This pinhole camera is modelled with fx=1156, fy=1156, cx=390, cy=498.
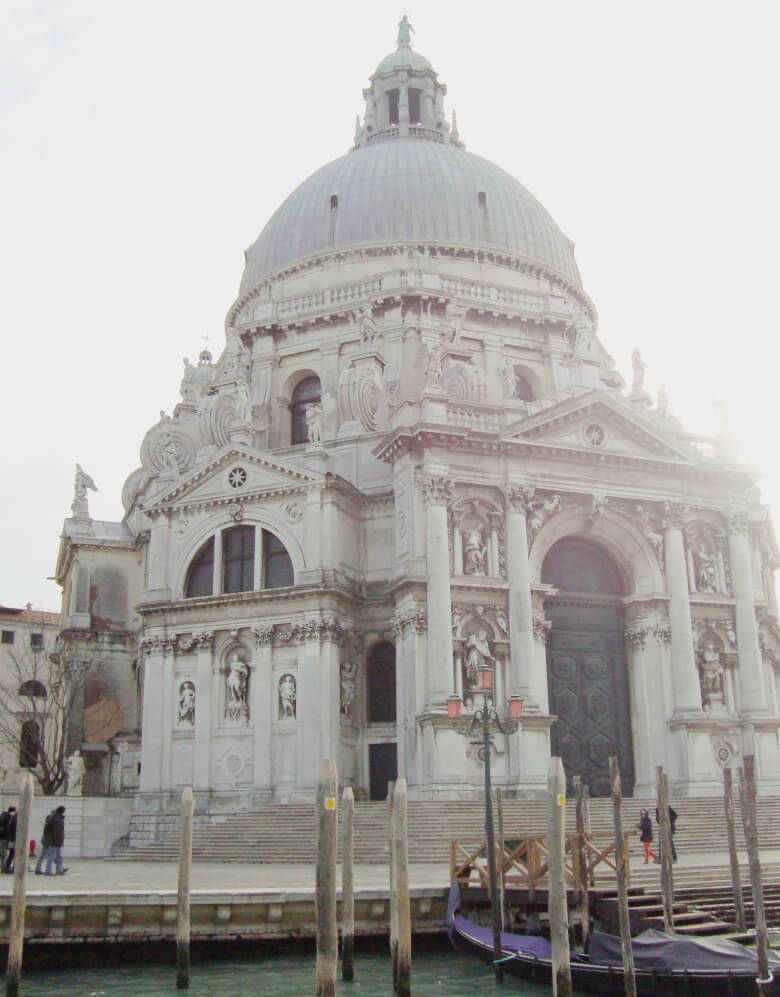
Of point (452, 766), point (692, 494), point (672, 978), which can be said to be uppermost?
point (692, 494)

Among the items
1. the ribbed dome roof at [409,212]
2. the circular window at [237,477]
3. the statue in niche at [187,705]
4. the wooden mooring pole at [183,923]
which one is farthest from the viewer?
the ribbed dome roof at [409,212]

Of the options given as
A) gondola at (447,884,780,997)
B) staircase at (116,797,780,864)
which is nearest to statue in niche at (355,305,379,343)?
staircase at (116,797,780,864)

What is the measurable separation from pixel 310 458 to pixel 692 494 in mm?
10878


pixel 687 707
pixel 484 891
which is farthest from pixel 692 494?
pixel 484 891

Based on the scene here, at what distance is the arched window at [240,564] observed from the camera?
32781mm

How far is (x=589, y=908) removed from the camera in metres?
16.4

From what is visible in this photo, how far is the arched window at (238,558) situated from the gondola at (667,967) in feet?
63.6

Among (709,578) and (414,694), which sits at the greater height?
(709,578)

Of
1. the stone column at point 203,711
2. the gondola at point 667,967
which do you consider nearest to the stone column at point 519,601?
the stone column at point 203,711

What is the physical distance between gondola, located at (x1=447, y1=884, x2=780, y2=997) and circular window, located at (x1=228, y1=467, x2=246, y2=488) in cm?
2039

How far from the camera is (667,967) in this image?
13578 mm

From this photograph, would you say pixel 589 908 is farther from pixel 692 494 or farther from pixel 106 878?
pixel 692 494

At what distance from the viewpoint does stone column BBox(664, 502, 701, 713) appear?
30.7 metres

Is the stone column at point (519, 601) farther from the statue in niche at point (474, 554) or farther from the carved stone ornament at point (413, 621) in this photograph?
the carved stone ornament at point (413, 621)
